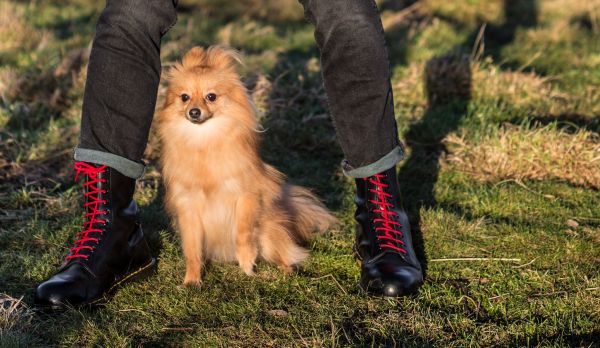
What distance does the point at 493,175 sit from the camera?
Result: 12.8 ft

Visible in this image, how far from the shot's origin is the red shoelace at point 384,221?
2.68 m

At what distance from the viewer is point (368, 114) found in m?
2.52

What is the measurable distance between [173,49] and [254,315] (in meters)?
3.83

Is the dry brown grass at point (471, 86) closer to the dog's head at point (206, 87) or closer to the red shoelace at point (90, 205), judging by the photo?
the dog's head at point (206, 87)

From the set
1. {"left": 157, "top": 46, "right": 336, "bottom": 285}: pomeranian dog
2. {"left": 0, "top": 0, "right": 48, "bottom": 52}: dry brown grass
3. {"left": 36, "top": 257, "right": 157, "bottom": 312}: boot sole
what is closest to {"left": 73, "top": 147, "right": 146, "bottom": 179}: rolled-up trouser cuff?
{"left": 157, "top": 46, "right": 336, "bottom": 285}: pomeranian dog

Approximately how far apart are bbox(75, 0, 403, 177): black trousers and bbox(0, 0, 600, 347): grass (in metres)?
0.62

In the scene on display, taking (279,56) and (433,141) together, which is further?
(279,56)

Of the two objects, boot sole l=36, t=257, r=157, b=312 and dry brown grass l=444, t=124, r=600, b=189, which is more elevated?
boot sole l=36, t=257, r=157, b=312

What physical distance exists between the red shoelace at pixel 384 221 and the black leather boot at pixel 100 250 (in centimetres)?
99

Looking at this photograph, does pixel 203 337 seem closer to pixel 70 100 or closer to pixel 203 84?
pixel 203 84

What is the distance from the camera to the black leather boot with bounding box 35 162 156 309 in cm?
247

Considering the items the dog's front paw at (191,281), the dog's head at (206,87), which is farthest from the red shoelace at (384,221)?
the dog's front paw at (191,281)

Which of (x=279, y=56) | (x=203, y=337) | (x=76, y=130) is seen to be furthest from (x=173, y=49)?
(x=203, y=337)

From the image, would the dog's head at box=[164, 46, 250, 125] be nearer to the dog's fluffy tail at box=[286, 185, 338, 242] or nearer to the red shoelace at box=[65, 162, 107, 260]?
the red shoelace at box=[65, 162, 107, 260]
